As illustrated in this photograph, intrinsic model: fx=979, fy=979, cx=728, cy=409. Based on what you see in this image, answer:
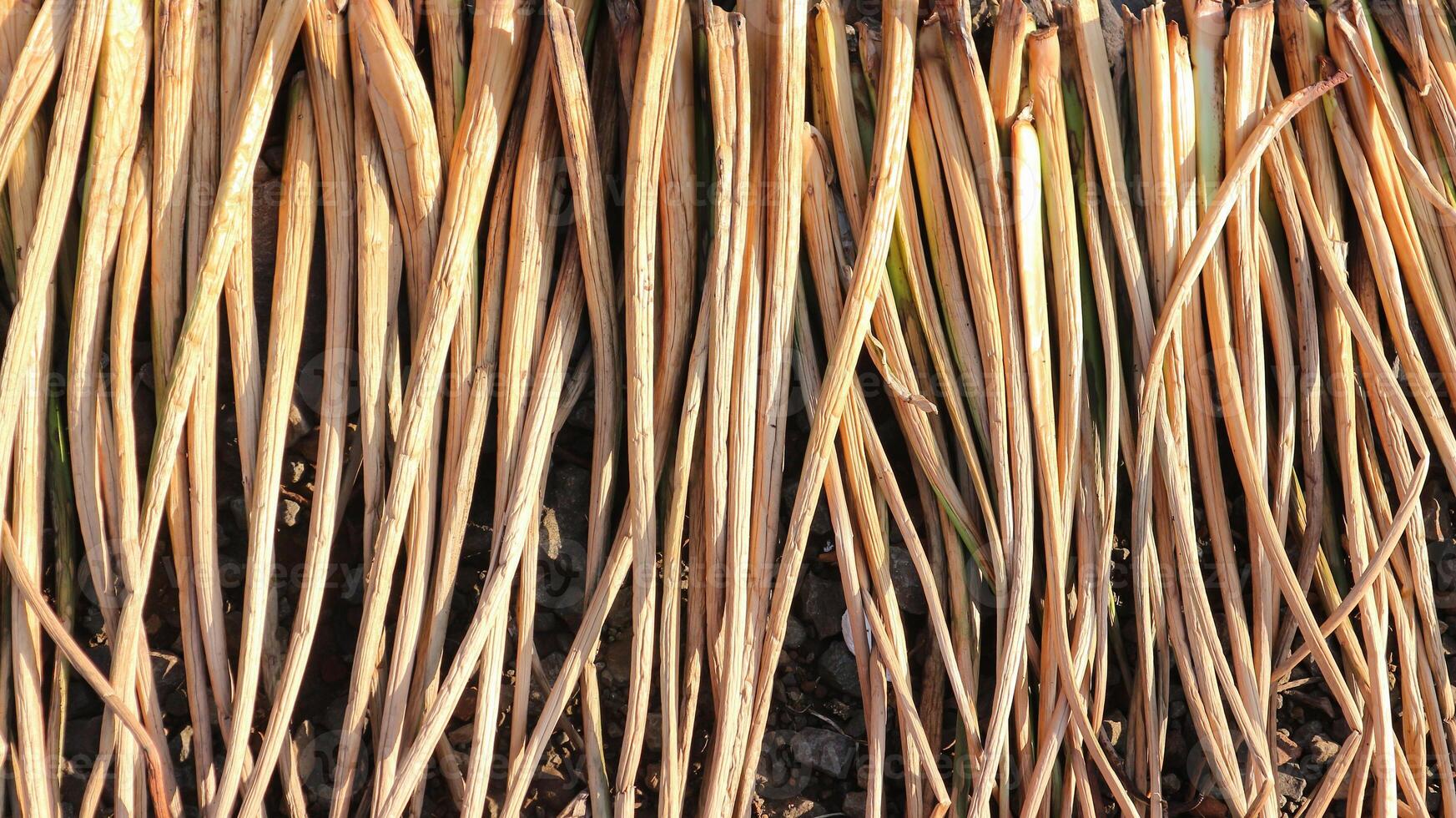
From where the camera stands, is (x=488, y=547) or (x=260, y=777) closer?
(x=260, y=777)

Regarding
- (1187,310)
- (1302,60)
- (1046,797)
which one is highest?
(1302,60)

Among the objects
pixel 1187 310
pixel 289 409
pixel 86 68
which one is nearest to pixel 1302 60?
pixel 1187 310

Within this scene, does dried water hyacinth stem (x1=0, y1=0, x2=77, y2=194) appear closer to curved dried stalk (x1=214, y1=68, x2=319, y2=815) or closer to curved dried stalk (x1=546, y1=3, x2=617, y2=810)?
curved dried stalk (x1=214, y1=68, x2=319, y2=815)

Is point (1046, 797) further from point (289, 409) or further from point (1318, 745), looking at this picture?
point (289, 409)

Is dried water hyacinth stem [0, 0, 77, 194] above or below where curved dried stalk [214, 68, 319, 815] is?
above

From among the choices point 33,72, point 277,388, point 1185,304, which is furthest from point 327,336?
point 1185,304

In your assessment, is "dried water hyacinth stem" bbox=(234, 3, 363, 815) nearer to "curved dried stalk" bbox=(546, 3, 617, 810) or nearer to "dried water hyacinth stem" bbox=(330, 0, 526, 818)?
"dried water hyacinth stem" bbox=(330, 0, 526, 818)

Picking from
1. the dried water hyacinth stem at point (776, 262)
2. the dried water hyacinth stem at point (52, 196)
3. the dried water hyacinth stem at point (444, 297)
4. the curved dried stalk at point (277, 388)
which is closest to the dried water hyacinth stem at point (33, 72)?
the dried water hyacinth stem at point (52, 196)

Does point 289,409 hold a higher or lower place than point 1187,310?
lower

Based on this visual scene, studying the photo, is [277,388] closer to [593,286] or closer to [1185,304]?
[593,286]

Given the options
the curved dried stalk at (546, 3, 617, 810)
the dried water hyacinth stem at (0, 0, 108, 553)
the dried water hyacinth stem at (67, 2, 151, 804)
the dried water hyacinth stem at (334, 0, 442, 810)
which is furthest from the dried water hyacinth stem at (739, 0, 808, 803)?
the dried water hyacinth stem at (0, 0, 108, 553)

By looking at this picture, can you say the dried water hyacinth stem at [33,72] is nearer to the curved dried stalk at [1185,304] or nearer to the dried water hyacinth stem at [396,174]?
the dried water hyacinth stem at [396,174]
